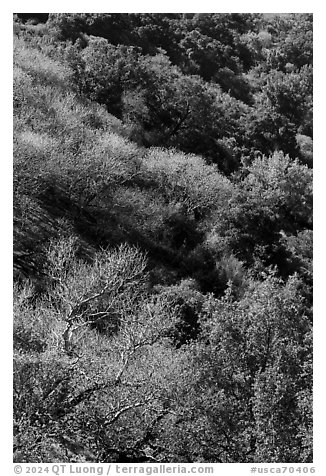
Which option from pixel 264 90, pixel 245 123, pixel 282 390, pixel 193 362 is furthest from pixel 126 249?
pixel 264 90

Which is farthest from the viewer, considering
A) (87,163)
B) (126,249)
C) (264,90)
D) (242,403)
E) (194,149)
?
(264,90)

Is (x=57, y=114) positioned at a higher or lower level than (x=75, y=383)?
higher

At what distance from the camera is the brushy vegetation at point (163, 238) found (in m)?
16.8

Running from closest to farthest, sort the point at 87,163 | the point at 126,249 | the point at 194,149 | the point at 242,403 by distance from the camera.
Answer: the point at 242,403 → the point at 126,249 → the point at 87,163 → the point at 194,149

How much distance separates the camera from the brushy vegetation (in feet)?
55.2

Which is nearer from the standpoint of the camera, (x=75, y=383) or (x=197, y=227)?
(x=75, y=383)

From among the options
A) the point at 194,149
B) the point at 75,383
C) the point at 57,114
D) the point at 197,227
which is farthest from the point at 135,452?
the point at 194,149

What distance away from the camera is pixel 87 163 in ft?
93.8

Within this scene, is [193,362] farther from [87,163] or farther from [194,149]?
[194,149]

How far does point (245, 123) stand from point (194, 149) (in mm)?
5487

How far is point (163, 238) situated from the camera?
93.9 feet

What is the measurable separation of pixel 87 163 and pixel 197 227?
5.98 meters

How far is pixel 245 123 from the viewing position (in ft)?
130
